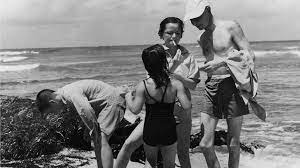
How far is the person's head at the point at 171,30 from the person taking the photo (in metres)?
3.81

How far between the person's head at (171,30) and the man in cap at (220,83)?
132 mm

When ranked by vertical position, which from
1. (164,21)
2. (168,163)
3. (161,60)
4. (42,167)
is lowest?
(42,167)

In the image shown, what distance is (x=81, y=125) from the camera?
19.4ft

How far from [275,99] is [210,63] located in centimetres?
777

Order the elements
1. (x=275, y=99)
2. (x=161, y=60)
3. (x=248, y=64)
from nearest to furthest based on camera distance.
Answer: (x=161, y=60)
(x=248, y=64)
(x=275, y=99)

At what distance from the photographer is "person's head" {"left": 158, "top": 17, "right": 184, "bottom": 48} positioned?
3809 millimetres

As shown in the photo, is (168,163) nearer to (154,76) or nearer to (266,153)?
(154,76)

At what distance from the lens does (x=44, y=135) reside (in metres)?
5.72

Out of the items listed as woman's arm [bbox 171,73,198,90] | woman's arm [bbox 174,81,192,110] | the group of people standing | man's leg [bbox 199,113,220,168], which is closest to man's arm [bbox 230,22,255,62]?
the group of people standing

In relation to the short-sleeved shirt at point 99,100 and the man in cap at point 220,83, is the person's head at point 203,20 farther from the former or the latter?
the short-sleeved shirt at point 99,100

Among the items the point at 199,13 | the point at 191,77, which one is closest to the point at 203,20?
the point at 199,13

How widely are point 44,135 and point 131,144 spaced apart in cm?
225

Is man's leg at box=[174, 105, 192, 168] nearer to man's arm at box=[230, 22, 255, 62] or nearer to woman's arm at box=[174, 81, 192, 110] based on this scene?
woman's arm at box=[174, 81, 192, 110]

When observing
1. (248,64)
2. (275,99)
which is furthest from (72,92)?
(275,99)
